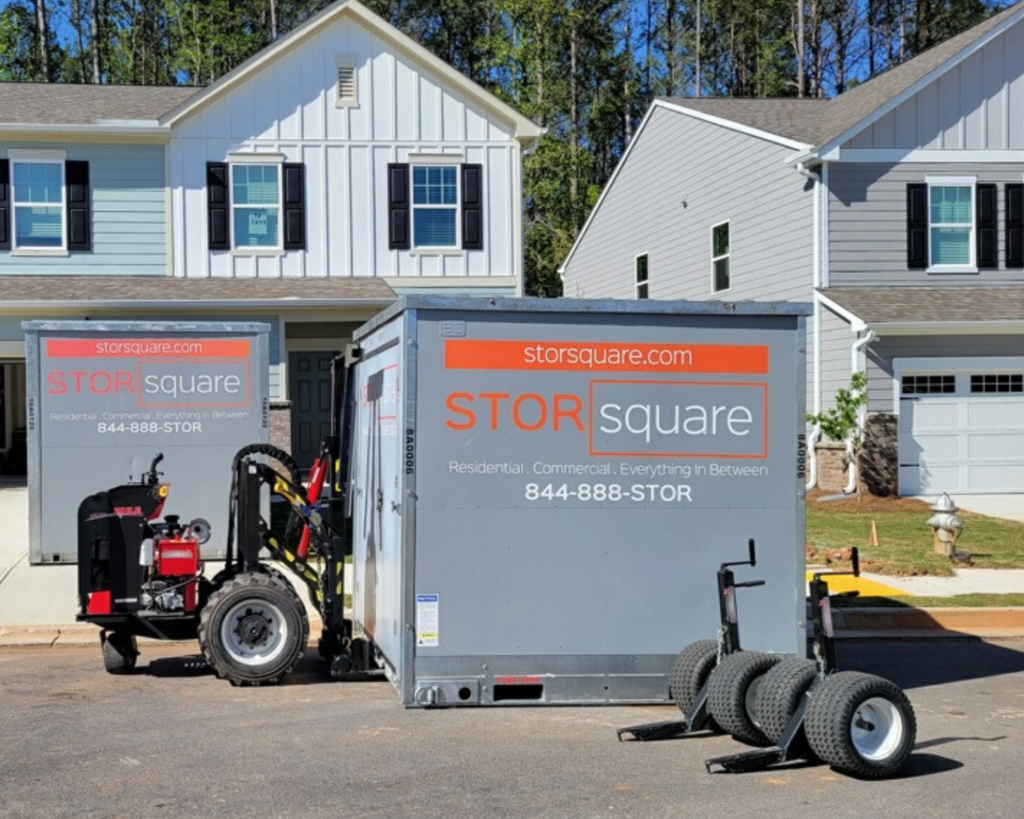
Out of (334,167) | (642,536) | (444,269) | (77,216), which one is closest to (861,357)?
(444,269)

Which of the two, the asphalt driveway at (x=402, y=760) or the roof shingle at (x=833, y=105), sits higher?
the roof shingle at (x=833, y=105)

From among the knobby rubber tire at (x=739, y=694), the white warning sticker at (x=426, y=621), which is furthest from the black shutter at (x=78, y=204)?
the knobby rubber tire at (x=739, y=694)

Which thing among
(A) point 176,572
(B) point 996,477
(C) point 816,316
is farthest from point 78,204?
(B) point 996,477

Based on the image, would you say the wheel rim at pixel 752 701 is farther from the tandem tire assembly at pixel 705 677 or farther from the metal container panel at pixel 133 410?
the metal container panel at pixel 133 410

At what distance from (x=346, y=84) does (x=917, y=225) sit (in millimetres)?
9974

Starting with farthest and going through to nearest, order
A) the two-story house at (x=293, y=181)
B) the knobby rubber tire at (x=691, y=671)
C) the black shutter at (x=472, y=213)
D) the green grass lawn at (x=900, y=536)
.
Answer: the black shutter at (x=472, y=213) < the two-story house at (x=293, y=181) < the green grass lawn at (x=900, y=536) < the knobby rubber tire at (x=691, y=671)

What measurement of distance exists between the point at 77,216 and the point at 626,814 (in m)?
19.6

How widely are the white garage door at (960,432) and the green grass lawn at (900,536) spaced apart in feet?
3.63

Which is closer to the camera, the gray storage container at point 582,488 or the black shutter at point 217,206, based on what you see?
the gray storage container at point 582,488

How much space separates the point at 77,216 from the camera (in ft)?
78.0

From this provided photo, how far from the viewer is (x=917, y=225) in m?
23.7

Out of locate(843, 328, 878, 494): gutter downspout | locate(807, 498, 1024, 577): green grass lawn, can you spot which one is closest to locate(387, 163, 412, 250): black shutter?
locate(843, 328, 878, 494): gutter downspout

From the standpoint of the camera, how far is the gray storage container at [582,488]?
28.2 feet

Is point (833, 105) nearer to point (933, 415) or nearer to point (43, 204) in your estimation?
point (933, 415)
